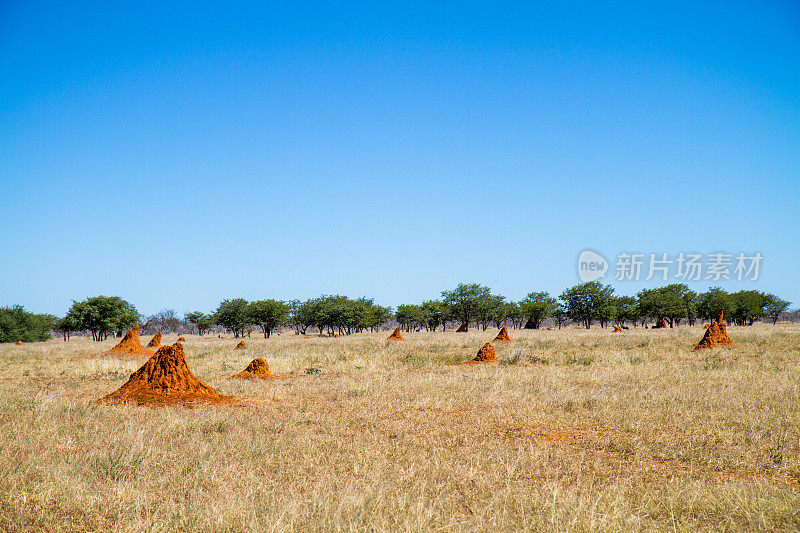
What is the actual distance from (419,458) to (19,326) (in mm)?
69587

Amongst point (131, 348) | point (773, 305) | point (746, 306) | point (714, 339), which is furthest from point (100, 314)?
point (773, 305)

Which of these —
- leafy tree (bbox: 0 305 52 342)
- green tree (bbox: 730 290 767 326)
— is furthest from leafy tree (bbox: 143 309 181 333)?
green tree (bbox: 730 290 767 326)

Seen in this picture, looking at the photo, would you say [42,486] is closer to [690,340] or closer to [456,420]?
[456,420]

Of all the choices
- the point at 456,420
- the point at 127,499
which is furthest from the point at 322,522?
the point at 456,420

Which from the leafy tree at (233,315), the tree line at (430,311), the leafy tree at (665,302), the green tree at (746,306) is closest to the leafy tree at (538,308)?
the tree line at (430,311)

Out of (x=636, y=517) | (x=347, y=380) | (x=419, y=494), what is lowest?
(x=347, y=380)

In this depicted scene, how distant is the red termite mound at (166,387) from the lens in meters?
11.0

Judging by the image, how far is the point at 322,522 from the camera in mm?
4246

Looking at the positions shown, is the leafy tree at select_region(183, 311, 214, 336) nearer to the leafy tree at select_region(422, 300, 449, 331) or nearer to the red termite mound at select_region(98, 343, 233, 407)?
the leafy tree at select_region(422, 300, 449, 331)

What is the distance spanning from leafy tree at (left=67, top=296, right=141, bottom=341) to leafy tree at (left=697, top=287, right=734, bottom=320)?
304 ft

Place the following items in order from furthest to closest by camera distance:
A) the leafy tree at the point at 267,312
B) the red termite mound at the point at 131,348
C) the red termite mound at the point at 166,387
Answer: the leafy tree at the point at 267,312, the red termite mound at the point at 131,348, the red termite mound at the point at 166,387

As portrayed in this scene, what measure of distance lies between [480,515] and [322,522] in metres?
1.55

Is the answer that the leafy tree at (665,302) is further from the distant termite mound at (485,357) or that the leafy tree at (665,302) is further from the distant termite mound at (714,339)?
the distant termite mound at (485,357)

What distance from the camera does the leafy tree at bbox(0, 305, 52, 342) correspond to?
53.8 m
